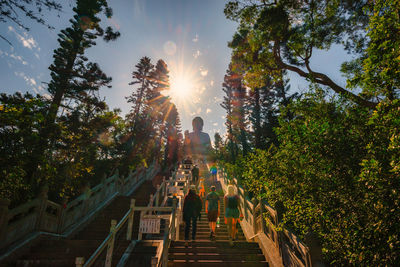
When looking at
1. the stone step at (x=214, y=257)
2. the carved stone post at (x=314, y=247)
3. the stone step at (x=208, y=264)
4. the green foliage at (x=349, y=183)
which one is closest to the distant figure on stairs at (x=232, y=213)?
the stone step at (x=214, y=257)

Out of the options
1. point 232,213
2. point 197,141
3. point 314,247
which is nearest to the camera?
point 314,247

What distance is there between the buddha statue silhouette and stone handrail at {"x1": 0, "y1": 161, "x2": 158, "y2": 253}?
48.1 m

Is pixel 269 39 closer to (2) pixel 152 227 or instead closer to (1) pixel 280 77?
(1) pixel 280 77

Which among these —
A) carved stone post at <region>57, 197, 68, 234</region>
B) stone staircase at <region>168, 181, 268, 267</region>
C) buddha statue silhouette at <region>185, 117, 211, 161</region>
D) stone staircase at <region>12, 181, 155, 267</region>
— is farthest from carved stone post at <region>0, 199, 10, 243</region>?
buddha statue silhouette at <region>185, 117, 211, 161</region>

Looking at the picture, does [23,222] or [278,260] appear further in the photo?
[23,222]

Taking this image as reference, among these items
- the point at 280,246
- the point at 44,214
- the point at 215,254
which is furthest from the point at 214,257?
the point at 44,214

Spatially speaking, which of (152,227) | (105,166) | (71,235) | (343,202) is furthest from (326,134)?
(105,166)

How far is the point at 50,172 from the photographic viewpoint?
7.70 meters

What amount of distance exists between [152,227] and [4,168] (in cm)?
468

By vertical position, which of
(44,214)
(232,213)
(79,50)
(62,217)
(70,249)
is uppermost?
(79,50)

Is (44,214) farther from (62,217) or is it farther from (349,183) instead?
(349,183)

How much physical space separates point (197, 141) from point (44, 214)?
56.8 metres

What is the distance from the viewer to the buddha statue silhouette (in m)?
60.2

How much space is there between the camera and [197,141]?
63562mm
